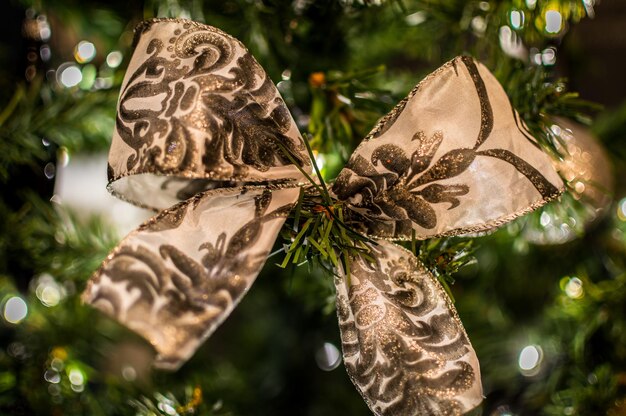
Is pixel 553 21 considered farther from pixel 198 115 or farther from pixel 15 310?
pixel 15 310

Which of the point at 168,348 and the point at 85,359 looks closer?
the point at 168,348

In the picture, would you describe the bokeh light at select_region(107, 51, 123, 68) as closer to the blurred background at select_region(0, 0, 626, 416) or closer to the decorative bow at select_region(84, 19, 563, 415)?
the blurred background at select_region(0, 0, 626, 416)

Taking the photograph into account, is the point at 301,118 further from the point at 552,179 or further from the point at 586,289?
the point at 586,289

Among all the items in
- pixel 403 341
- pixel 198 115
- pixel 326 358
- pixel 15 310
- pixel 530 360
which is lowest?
pixel 326 358

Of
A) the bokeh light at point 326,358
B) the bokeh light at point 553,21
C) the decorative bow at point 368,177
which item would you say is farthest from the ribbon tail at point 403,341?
the bokeh light at point 326,358

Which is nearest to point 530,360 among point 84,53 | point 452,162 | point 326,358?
point 326,358

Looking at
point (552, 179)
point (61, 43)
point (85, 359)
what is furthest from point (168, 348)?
point (61, 43)

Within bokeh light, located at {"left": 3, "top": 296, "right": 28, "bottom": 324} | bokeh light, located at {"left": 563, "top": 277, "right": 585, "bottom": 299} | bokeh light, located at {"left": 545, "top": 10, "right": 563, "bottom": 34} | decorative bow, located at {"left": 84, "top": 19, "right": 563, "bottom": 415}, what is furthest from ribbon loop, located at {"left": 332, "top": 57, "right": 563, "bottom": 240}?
bokeh light, located at {"left": 3, "top": 296, "right": 28, "bottom": 324}

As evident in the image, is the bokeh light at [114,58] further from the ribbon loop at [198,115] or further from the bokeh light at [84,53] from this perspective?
the ribbon loop at [198,115]
